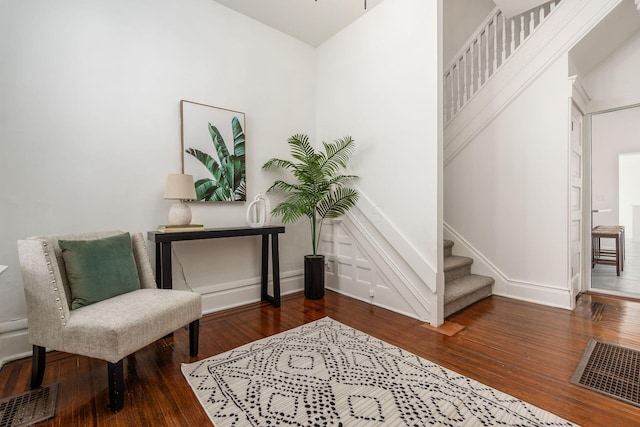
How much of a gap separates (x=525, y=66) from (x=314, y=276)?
3288 mm

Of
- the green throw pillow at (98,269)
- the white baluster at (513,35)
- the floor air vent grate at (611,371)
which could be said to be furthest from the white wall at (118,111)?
the floor air vent grate at (611,371)

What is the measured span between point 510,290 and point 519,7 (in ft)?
10.3

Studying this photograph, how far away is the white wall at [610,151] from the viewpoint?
5.48m

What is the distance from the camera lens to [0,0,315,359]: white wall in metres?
2.10

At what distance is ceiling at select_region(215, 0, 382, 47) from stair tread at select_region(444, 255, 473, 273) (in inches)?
116

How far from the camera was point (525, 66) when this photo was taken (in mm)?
3154

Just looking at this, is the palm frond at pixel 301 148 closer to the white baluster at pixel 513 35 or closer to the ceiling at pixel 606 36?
the white baluster at pixel 513 35

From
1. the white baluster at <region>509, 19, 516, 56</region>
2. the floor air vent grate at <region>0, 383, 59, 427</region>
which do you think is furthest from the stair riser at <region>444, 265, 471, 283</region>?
the floor air vent grate at <region>0, 383, 59, 427</region>

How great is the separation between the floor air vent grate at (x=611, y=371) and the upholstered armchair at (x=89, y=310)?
2.52m

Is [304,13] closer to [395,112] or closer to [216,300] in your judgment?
[395,112]

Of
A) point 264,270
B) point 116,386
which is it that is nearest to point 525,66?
point 264,270

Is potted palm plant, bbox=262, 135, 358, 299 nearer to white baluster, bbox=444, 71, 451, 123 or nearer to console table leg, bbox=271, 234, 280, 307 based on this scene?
console table leg, bbox=271, 234, 280, 307

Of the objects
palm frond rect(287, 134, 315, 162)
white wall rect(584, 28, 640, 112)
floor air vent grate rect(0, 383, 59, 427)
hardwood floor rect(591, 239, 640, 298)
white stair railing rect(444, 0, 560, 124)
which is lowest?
floor air vent grate rect(0, 383, 59, 427)

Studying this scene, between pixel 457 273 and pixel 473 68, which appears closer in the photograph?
pixel 457 273
